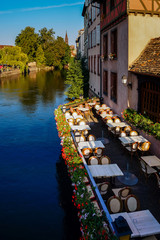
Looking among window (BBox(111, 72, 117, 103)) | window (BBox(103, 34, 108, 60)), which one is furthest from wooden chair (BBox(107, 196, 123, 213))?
window (BBox(103, 34, 108, 60))

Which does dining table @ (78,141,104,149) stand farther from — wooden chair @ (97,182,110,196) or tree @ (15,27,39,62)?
tree @ (15,27,39,62)

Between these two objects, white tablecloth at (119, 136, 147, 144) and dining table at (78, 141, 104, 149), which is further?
white tablecloth at (119, 136, 147, 144)

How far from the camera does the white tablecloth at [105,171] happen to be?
331 inches

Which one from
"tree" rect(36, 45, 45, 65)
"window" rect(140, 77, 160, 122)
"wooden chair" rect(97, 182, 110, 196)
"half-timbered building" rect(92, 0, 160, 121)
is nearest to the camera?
"wooden chair" rect(97, 182, 110, 196)

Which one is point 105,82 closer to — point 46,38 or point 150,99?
point 150,99

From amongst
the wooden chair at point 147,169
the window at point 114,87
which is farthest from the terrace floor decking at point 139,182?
the window at point 114,87

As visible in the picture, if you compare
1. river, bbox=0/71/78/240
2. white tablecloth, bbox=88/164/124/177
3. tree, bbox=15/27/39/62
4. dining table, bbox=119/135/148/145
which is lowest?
river, bbox=0/71/78/240

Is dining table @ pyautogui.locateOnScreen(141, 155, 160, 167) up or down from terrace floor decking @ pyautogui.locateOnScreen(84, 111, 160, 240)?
up

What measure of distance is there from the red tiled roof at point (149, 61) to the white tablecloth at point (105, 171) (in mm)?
4521

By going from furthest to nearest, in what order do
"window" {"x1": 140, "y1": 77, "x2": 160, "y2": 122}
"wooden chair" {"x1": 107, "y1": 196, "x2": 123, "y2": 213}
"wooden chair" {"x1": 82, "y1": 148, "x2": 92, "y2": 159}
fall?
"window" {"x1": 140, "y1": 77, "x2": 160, "y2": 122}, "wooden chair" {"x1": 82, "y1": 148, "x2": 92, "y2": 159}, "wooden chair" {"x1": 107, "y1": 196, "x2": 123, "y2": 213}

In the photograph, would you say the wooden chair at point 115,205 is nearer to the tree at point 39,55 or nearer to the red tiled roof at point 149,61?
the red tiled roof at point 149,61

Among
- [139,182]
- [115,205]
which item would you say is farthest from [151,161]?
[115,205]

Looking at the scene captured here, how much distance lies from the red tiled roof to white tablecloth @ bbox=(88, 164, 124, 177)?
14.8 ft

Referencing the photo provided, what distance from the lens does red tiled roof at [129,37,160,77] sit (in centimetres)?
1090
